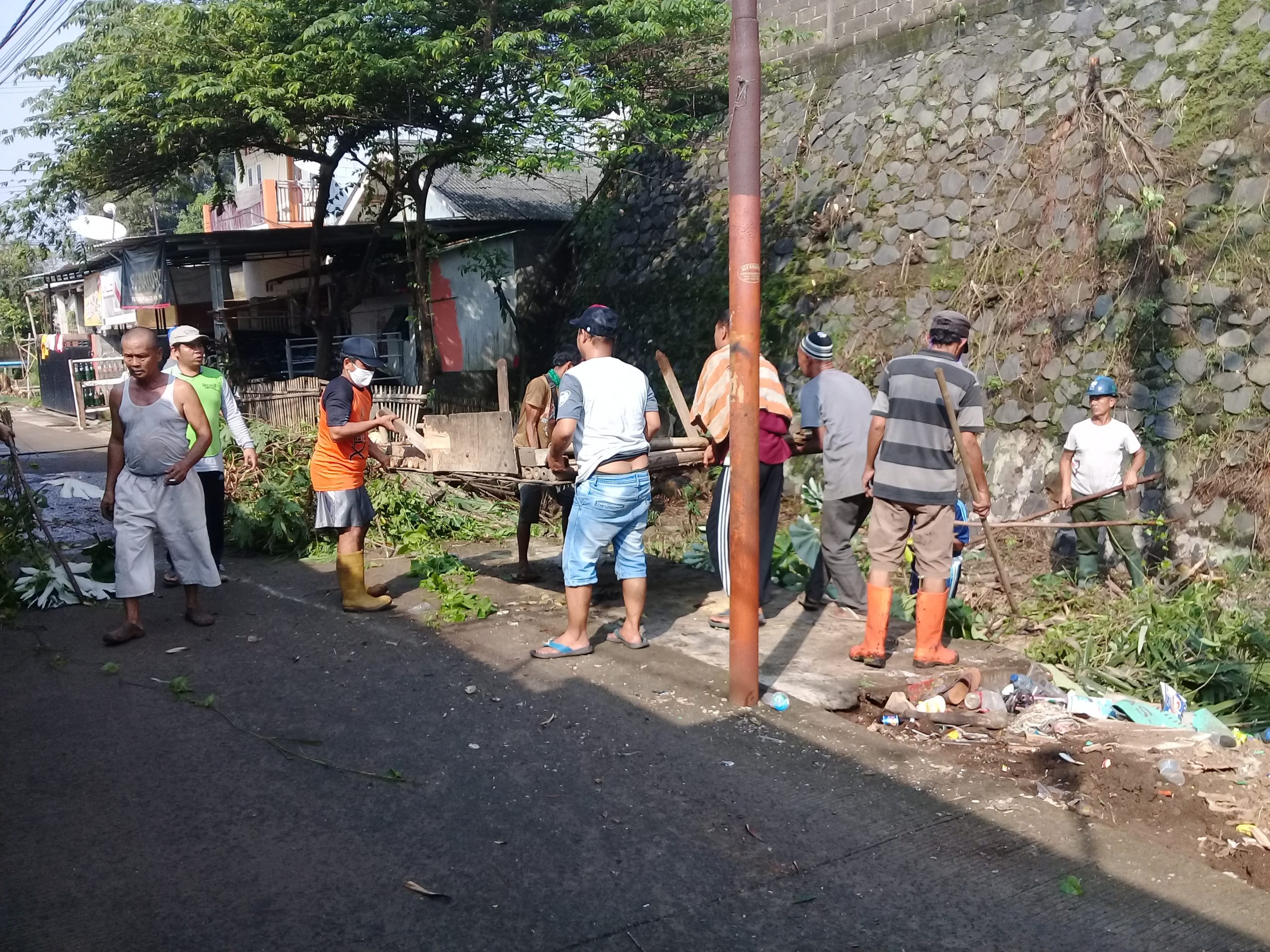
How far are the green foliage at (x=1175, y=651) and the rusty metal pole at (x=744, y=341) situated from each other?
1.97 m

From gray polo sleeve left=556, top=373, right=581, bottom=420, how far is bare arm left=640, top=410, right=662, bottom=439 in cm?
37

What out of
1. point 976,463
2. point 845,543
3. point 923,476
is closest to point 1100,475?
point 845,543

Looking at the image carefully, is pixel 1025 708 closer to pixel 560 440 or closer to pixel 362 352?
pixel 560 440

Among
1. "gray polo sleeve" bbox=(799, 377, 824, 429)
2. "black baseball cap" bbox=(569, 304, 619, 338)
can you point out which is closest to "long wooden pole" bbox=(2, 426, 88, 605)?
"black baseball cap" bbox=(569, 304, 619, 338)

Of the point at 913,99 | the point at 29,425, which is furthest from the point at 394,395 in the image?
the point at 29,425

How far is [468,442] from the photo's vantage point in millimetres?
6754

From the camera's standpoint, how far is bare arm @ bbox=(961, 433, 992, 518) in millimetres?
5539

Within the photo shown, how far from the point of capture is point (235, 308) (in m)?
19.2

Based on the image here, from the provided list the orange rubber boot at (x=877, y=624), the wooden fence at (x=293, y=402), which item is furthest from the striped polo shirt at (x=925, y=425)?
the wooden fence at (x=293, y=402)

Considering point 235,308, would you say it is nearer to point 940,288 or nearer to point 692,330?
point 692,330

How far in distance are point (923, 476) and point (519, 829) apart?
294 cm

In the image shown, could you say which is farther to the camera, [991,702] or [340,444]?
[340,444]

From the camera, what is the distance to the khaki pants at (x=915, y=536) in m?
5.64

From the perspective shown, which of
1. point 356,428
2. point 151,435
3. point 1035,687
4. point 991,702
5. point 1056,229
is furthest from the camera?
point 1056,229
